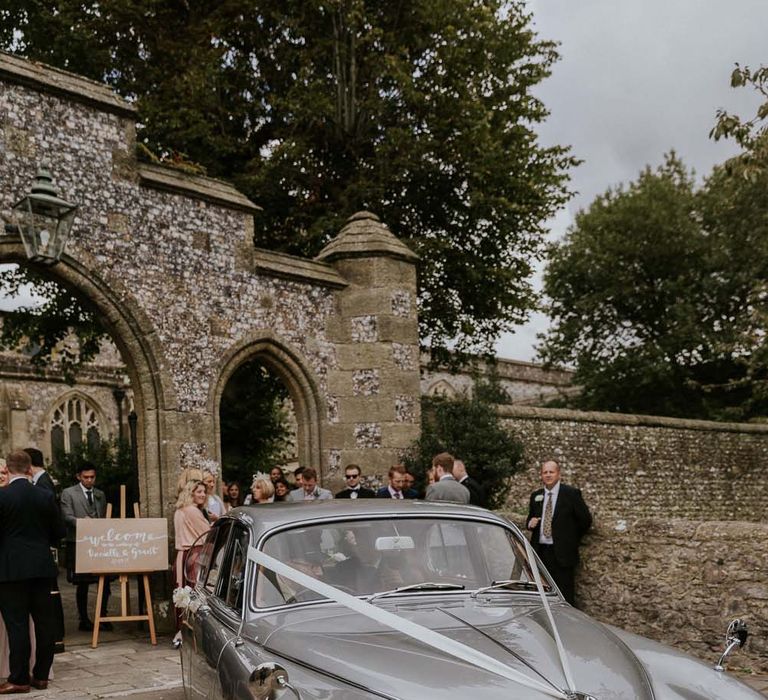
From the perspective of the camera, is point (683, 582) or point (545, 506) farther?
point (545, 506)

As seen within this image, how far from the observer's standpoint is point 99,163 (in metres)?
10.6

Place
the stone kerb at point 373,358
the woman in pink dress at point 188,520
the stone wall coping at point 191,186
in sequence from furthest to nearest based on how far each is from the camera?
1. the stone kerb at point 373,358
2. the stone wall coping at point 191,186
3. the woman in pink dress at point 188,520

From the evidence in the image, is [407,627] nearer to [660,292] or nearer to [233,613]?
[233,613]

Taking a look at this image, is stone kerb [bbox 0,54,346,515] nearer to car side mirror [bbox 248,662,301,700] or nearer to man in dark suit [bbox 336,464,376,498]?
man in dark suit [bbox 336,464,376,498]

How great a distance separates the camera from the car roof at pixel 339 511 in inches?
177

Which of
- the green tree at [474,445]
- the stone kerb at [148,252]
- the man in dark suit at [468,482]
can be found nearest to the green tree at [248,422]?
the green tree at [474,445]

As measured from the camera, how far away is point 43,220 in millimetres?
9680

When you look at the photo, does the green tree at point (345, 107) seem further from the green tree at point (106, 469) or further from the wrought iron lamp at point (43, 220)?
the wrought iron lamp at point (43, 220)

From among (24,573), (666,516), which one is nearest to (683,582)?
(24,573)

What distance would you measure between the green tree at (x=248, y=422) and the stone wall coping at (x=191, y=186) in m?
4.66

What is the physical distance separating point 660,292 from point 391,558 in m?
28.0

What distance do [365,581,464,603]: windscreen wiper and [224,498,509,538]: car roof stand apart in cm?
40

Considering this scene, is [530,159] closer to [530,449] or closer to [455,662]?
[530,449]

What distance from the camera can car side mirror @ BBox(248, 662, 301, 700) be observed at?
11.7 feet
